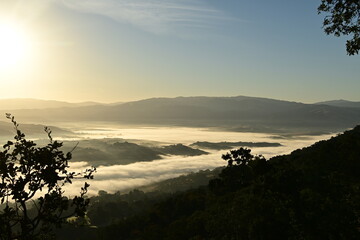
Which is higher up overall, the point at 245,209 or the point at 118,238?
the point at 245,209

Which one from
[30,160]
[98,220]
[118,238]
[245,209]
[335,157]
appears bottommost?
[98,220]

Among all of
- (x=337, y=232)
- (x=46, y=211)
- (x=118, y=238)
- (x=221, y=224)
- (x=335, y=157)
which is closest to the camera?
(x=46, y=211)

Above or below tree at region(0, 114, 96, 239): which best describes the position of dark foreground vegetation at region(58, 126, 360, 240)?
below

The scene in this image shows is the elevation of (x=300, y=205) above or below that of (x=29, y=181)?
below

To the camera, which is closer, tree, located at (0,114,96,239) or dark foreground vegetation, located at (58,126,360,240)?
tree, located at (0,114,96,239)

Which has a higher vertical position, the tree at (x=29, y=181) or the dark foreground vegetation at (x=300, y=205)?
the tree at (x=29, y=181)

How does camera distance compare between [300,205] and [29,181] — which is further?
[300,205]

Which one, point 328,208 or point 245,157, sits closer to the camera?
point 328,208

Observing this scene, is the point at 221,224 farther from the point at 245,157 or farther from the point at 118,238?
the point at 118,238

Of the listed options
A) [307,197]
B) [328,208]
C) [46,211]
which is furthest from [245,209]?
[46,211]

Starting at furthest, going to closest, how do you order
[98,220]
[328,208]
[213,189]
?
[98,220] → [213,189] → [328,208]
